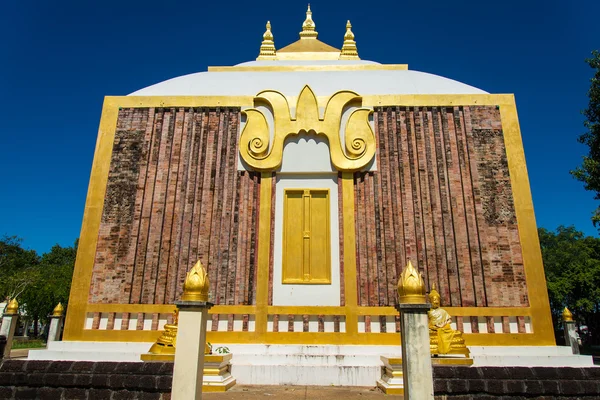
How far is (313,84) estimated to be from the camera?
10.7 meters

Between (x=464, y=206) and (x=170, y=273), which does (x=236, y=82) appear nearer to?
(x=170, y=273)

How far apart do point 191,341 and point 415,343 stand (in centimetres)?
247

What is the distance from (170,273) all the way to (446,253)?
5774 millimetres

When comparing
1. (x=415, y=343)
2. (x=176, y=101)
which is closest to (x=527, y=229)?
(x=415, y=343)

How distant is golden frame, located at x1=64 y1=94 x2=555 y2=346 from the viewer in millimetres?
8453

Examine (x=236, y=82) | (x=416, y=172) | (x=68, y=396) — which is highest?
(x=236, y=82)

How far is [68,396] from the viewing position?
558 cm

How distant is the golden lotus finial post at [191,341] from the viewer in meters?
4.70

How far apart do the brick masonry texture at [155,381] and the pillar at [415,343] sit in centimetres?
99

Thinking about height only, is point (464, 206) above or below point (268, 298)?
above

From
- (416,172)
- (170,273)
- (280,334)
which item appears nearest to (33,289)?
(170,273)

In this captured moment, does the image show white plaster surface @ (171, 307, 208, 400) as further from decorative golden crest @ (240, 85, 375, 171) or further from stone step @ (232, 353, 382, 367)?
decorative golden crest @ (240, 85, 375, 171)

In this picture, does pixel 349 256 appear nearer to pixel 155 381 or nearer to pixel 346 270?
pixel 346 270

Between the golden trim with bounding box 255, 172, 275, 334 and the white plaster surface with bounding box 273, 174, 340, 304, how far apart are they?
0.17m
